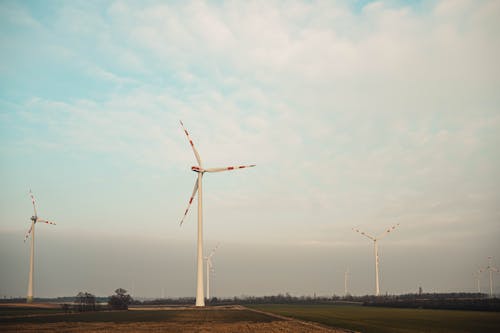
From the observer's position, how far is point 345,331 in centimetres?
5162

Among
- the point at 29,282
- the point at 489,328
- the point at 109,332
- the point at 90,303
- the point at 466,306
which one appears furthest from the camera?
the point at 29,282

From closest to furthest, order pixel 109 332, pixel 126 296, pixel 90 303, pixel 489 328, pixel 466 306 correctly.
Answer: pixel 109 332 < pixel 489 328 < pixel 466 306 < pixel 90 303 < pixel 126 296

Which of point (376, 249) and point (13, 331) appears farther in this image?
point (376, 249)

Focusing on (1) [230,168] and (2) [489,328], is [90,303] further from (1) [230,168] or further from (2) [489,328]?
(2) [489,328]

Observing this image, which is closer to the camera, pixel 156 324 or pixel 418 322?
pixel 156 324

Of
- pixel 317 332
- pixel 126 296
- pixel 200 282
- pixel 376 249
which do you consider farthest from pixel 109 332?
pixel 376 249

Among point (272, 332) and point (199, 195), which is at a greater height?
point (199, 195)

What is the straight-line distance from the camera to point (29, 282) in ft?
545

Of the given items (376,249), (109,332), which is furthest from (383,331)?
(376,249)

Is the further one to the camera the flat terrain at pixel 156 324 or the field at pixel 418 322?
the flat terrain at pixel 156 324

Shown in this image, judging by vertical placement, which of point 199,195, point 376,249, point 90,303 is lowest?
point 90,303

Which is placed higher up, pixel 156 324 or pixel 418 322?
pixel 156 324

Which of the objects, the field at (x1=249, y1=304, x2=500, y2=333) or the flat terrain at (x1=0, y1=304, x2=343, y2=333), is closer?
the field at (x1=249, y1=304, x2=500, y2=333)

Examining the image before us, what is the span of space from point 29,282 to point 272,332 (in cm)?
14256
